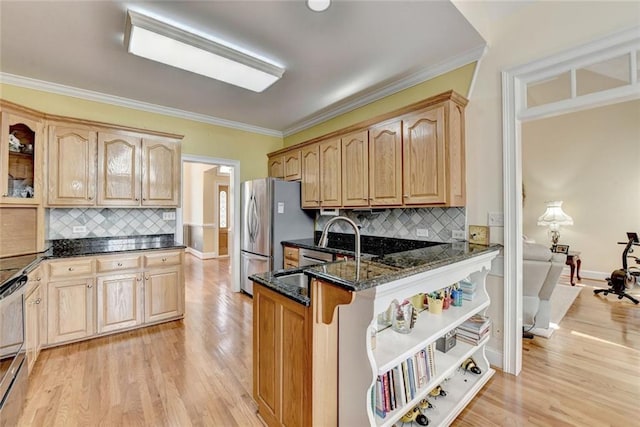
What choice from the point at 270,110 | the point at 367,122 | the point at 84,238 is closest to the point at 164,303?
the point at 84,238

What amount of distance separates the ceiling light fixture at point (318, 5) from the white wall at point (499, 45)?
3.04 feet

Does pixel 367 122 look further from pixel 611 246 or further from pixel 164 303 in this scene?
pixel 611 246

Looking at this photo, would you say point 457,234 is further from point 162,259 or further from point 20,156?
point 20,156

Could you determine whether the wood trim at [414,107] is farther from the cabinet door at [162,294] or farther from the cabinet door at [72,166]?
the cabinet door at [72,166]

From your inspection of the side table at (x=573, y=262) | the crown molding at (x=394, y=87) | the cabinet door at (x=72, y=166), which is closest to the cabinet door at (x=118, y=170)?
the cabinet door at (x=72, y=166)

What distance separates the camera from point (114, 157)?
3.11 meters

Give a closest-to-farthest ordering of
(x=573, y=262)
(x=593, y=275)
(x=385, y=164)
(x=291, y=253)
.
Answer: (x=385, y=164)
(x=291, y=253)
(x=573, y=262)
(x=593, y=275)

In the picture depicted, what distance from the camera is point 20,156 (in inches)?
104

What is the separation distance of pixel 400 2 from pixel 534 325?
337 cm

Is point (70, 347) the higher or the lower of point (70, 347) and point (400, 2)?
the lower

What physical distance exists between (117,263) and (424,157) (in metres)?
3.33

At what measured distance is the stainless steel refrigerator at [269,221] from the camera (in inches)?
A: 147

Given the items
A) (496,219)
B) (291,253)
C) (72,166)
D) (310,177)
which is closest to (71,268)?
(72,166)

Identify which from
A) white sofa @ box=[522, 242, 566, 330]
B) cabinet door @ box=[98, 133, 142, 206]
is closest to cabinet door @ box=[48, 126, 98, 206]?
cabinet door @ box=[98, 133, 142, 206]
